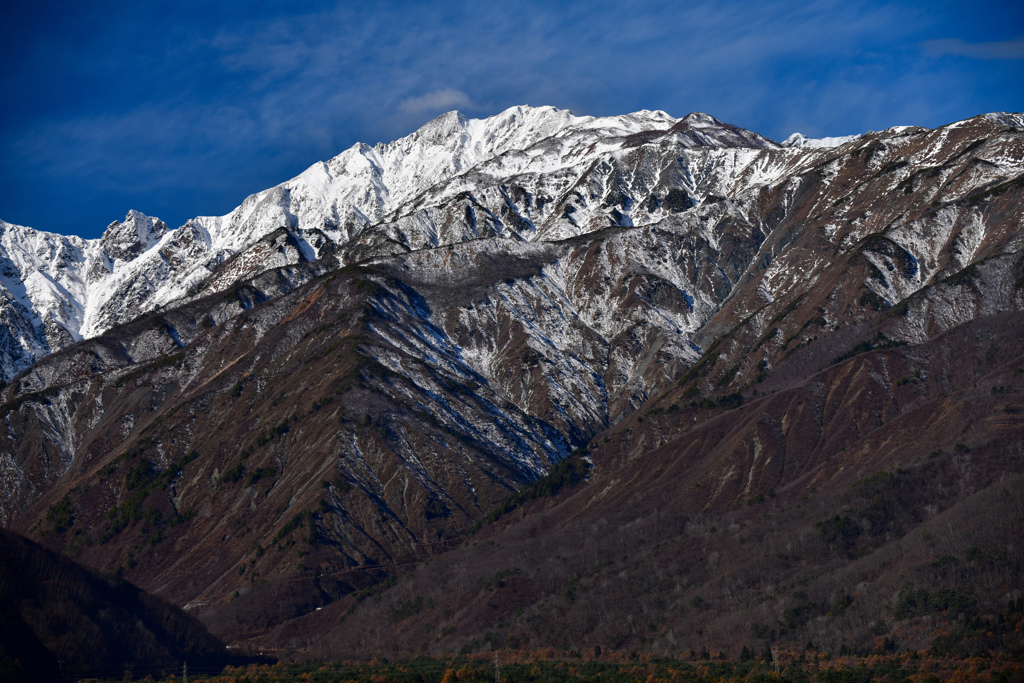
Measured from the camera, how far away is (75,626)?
148750 millimetres

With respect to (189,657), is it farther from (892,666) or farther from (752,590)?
(892,666)

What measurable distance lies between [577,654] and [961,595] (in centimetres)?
5565

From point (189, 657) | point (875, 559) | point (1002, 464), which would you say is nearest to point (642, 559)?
point (875, 559)

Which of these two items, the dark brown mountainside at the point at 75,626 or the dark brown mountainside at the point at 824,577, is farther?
the dark brown mountainside at the point at 824,577

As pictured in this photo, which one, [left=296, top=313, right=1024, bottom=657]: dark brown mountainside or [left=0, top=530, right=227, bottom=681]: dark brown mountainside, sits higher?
[left=0, top=530, right=227, bottom=681]: dark brown mountainside

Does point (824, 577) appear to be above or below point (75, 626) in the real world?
below

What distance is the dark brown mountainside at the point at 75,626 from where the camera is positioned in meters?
140

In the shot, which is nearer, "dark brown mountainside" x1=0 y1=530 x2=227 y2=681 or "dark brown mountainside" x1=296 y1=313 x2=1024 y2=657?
"dark brown mountainside" x1=0 y1=530 x2=227 y2=681

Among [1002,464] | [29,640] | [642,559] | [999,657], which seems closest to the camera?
[999,657]

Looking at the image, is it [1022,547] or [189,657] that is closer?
[1022,547]

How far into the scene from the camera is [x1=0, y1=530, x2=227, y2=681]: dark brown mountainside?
140 meters

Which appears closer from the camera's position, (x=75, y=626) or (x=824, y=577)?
(x=75, y=626)

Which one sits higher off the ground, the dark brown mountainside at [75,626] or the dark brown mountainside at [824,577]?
the dark brown mountainside at [75,626]

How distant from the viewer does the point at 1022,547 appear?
472ft
